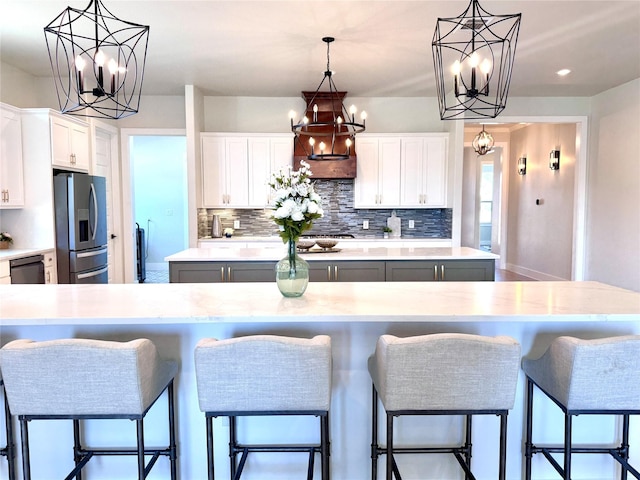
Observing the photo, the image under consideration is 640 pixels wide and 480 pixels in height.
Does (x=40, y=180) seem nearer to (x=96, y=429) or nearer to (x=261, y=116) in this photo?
(x=261, y=116)

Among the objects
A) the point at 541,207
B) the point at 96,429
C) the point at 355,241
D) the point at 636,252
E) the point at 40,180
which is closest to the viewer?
the point at 96,429

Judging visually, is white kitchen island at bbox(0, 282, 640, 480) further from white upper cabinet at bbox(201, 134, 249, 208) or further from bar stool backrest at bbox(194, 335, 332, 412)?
white upper cabinet at bbox(201, 134, 249, 208)

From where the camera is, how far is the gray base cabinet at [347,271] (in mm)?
3656

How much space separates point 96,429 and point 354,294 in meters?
1.34

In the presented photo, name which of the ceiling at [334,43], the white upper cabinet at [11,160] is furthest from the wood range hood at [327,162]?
the white upper cabinet at [11,160]

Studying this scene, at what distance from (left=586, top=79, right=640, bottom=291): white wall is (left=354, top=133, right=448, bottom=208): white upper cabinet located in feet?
6.58

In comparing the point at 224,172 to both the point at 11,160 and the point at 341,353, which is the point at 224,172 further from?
the point at 341,353

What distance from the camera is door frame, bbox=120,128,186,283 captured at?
5.71 metres

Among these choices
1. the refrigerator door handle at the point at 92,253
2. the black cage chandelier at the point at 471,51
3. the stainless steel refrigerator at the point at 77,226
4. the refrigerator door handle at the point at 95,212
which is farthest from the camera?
the refrigerator door handle at the point at 95,212

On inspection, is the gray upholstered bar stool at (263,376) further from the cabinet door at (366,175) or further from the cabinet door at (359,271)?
the cabinet door at (366,175)

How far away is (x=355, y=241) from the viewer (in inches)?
219

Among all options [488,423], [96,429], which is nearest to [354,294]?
[488,423]

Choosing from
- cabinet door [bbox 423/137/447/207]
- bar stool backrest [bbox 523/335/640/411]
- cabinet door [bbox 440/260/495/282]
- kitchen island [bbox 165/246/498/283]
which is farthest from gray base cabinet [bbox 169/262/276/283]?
cabinet door [bbox 423/137/447/207]

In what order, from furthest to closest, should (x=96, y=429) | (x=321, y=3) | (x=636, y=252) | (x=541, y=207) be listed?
(x=541, y=207) < (x=636, y=252) < (x=321, y=3) < (x=96, y=429)
